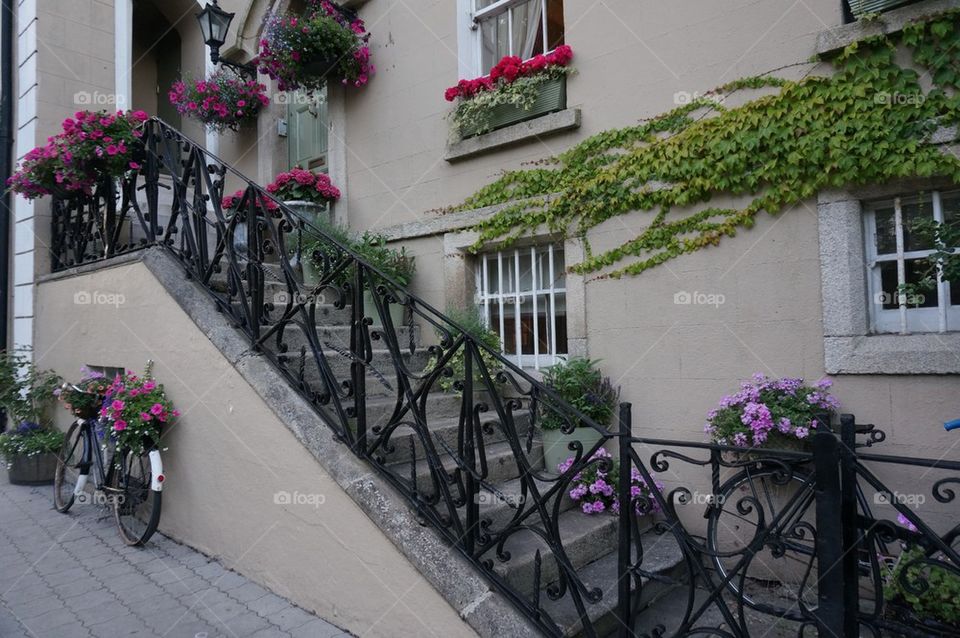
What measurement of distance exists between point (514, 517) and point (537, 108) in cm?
344

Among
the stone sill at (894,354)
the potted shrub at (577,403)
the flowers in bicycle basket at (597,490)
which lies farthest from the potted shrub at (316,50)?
the stone sill at (894,354)

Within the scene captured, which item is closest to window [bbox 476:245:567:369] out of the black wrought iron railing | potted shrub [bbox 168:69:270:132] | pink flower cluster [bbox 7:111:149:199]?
the black wrought iron railing

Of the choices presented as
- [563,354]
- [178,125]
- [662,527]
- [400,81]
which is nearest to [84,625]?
[662,527]

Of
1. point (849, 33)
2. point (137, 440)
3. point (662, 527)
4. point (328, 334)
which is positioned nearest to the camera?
point (662, 527)

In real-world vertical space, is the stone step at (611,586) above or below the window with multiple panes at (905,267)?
below

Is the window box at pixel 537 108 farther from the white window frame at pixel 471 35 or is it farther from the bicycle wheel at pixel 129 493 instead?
the bicycle wheel at pixel 129 493

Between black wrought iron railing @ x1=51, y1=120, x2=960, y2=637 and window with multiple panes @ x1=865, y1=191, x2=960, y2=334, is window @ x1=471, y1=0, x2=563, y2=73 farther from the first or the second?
window with multiple panes @ x1=865, y1=191, x2=960, y2=334

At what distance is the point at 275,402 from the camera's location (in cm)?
364

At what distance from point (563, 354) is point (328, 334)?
6.25 feet

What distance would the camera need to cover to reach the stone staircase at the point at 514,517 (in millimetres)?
2957

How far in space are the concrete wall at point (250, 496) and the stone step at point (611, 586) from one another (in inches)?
18.4

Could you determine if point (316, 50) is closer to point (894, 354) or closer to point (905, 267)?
point (905, 267)

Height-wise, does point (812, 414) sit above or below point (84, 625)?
above

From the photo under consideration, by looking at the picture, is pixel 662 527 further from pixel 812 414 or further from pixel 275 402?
pixel 275 402
